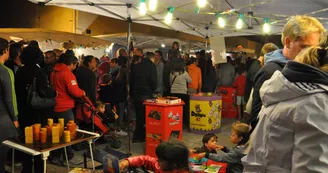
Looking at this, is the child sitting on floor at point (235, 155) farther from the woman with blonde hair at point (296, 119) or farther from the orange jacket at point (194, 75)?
the orange jacket at point (194, 75)

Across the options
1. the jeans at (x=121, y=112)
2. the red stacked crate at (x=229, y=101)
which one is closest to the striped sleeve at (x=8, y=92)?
the jeans at (x=121, y=112)

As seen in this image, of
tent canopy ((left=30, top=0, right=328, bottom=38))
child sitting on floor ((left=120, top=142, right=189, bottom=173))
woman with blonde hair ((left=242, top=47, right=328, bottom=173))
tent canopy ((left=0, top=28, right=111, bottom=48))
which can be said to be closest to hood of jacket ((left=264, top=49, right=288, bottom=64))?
woman with blonde hair ((left=242, top=47, right=328, bottom=173))

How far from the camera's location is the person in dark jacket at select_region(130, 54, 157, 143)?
19.2 feet

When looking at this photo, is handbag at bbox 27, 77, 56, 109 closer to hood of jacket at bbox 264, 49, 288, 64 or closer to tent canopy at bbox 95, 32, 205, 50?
hood of jacket at bbox 264, 49, 288, 64

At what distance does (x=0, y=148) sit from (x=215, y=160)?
2.30 m

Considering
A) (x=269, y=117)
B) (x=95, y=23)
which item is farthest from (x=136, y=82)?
(x=95, y=23)

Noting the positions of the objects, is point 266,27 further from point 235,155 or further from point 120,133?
point 235,155

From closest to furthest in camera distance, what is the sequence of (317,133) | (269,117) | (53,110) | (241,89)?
1. (317,133)
2. (269,117)
3. (53,110)
4. (241,89)

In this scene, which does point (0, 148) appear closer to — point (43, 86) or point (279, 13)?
point (43, 86)

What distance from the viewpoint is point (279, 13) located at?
6.53 meters

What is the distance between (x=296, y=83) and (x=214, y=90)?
7169 mm

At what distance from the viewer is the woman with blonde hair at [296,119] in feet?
3.93

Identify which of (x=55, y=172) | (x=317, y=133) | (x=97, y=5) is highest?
(x=97, y=5)

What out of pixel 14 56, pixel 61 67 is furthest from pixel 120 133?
pixel 14 56
